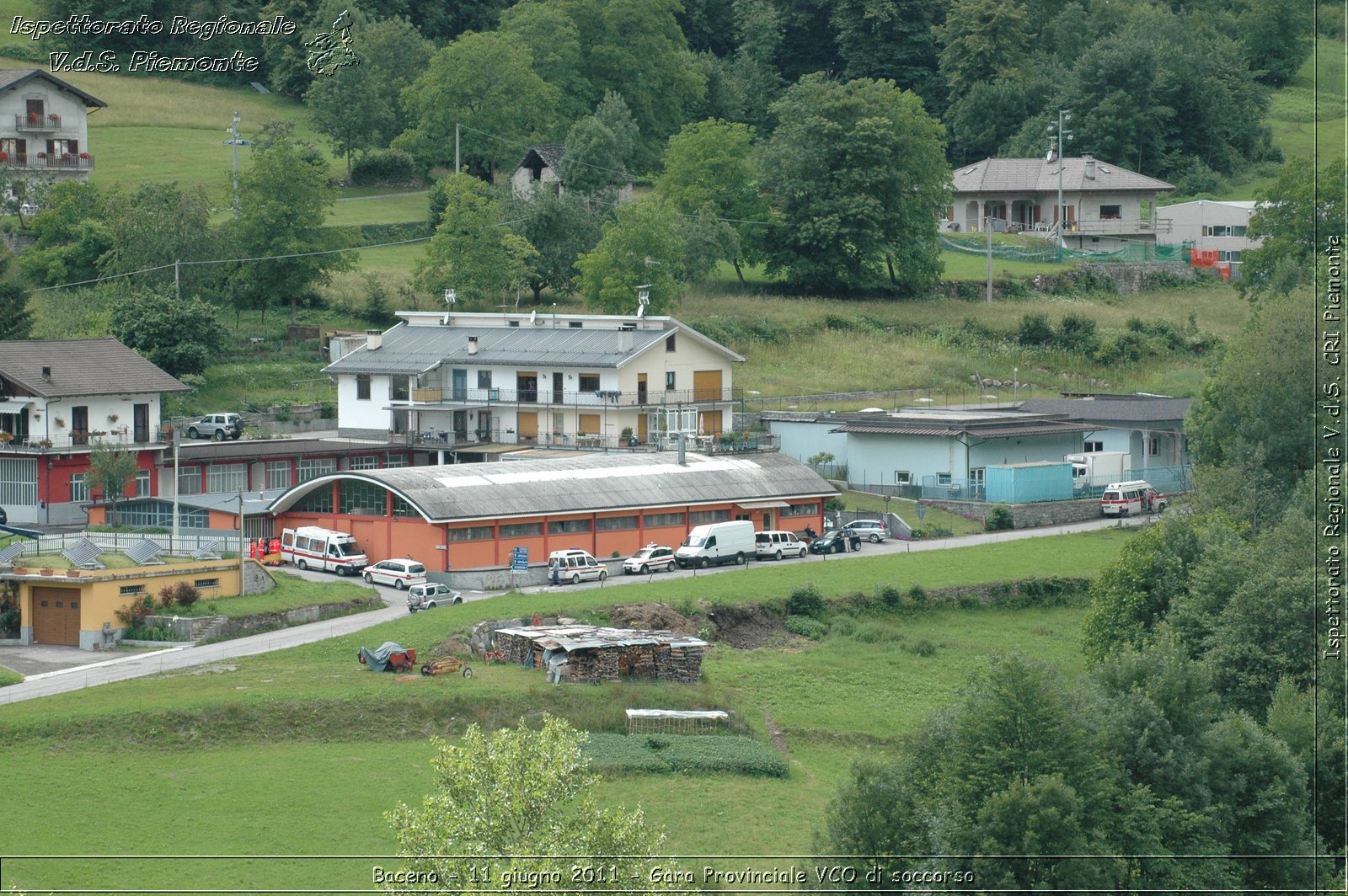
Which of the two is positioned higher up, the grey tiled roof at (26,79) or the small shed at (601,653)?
the grey tiled roof at (26,79)

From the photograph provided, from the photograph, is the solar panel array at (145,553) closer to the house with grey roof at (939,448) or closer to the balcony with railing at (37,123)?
the house with grey roof at (939,448)

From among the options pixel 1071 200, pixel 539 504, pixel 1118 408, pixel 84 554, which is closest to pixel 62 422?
pixel 84 554

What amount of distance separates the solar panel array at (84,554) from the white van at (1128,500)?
38.5 m

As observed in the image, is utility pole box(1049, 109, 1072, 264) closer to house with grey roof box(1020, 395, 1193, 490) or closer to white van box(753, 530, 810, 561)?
house with grey roof box(1020, 395, 1193, 490)

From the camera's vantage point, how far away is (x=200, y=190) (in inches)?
3415

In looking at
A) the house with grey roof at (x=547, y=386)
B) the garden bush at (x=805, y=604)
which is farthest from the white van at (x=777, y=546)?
the house with grey roof at (x=547, y=386)

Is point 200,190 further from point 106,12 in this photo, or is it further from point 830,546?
point 830,546

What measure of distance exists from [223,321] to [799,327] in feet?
95.0

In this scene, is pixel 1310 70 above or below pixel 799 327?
above

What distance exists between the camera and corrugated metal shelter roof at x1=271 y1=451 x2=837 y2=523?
5738cm

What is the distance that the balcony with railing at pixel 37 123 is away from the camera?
300 ft

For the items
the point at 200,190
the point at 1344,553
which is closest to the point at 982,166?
the point at 200,190

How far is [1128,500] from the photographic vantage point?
69.6m

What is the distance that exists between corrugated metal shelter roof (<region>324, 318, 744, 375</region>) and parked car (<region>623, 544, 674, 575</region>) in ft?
46.2
